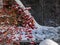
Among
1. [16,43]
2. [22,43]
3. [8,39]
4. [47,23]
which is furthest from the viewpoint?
[47,23]

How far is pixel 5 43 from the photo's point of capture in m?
3.42

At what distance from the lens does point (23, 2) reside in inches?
260

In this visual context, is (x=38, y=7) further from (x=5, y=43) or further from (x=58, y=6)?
(x=5, y=43)

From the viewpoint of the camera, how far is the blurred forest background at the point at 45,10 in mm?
6613

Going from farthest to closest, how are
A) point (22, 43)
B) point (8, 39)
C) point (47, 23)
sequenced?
point (47, 23) < point (22, 43) < point (8, 39)

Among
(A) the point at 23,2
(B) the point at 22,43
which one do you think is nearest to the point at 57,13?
(A) the point at 23,2

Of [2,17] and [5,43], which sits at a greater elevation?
[2,17]

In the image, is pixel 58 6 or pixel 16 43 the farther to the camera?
pixel 58 6

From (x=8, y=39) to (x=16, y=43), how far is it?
0.38 m

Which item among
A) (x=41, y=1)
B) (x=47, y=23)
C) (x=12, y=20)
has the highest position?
(x=12, y=20)

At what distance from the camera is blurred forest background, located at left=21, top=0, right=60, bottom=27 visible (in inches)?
260

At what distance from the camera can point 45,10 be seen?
6707 millimetres

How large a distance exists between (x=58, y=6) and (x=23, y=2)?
0.90 metres

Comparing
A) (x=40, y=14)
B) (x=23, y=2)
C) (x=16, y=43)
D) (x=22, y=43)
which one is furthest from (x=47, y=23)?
(x=16, y=43)
